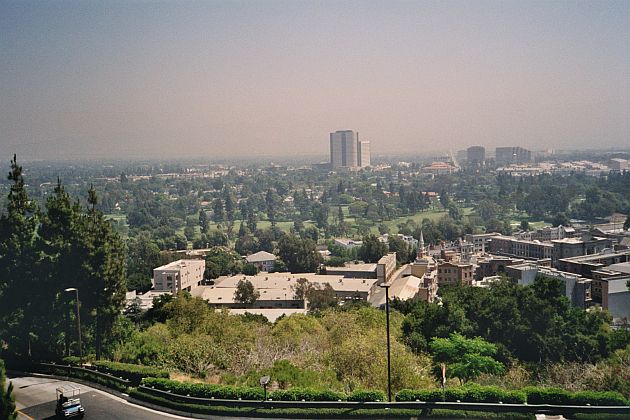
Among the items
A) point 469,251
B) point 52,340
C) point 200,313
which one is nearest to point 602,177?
point 469,251

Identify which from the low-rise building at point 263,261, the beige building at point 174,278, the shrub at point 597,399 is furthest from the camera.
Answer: the low-rise building at point 263,261

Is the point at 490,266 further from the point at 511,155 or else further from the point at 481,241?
the point at 511,155

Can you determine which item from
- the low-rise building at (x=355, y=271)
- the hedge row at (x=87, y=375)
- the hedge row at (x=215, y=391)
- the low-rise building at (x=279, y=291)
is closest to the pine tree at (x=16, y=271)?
the hedge row at (x=87, y=375)

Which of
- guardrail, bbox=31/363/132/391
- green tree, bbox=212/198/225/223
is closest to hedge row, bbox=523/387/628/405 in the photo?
guardrail, bbox=31/363/132/391

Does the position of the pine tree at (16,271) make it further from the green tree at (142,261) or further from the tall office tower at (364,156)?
the tall office tower at (364,156)

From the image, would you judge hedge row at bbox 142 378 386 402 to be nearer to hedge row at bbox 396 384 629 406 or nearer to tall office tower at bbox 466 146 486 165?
hedge row at bbox 396 384 629 406

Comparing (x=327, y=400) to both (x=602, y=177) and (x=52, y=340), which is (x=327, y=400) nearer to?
(x=52, y=340)
